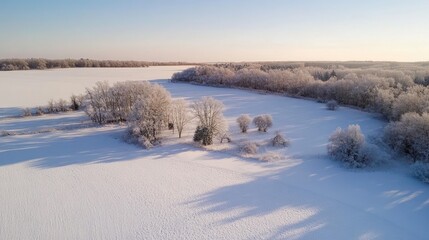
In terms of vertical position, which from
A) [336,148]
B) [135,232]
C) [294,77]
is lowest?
[135,232]

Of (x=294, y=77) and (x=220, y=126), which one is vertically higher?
(x=294, y=77)

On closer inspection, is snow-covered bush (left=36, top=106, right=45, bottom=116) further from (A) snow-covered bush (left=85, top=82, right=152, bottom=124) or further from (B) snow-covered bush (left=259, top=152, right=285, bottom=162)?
(B) snow-covered bush (left=259, top=152, right=285, bottom=162)

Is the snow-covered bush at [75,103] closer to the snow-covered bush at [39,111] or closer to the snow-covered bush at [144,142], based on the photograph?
the snow-covered bush at [39,111]

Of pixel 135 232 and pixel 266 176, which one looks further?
pixel 266 176

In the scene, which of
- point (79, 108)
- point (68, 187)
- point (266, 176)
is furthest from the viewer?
point (79, 108)

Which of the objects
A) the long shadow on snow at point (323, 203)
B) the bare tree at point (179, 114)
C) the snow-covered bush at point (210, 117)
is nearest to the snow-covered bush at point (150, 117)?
the bare tree at point (179, 114)

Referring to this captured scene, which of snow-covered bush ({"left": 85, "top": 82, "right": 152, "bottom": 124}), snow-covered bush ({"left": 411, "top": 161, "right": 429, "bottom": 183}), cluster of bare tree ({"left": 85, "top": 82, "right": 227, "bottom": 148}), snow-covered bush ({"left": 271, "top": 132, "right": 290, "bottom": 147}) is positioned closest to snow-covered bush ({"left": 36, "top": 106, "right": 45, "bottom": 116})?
snow-covered bush ({"left": 85, "top": 82, "right": 152, "bottom": 124})

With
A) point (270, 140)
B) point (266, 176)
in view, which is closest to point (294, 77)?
point (270, 140)

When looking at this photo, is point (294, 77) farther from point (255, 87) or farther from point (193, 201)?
point (193, 201)
